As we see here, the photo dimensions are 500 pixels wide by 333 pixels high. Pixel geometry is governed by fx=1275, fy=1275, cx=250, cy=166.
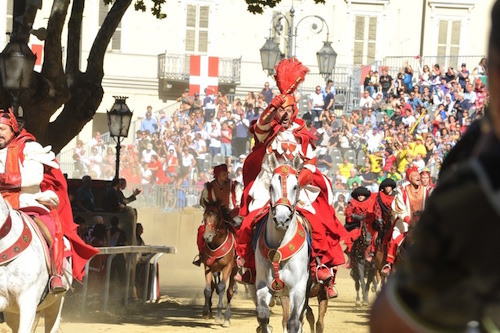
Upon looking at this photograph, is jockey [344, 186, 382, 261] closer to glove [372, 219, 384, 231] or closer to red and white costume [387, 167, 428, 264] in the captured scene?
glove [372, 219, 384, 231]

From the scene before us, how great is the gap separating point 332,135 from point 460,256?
100ft

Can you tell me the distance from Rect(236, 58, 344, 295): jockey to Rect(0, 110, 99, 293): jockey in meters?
1.85

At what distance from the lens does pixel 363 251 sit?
22.9 metres

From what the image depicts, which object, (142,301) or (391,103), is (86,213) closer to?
(142,301)

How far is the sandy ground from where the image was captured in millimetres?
17141

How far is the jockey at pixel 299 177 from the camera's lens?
11816 mm

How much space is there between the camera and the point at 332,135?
3241cm

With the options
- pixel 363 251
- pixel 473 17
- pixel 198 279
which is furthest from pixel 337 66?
pixel 363 251

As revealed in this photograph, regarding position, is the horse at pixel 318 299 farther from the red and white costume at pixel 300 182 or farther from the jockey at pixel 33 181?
the jockey at pixel 33 181

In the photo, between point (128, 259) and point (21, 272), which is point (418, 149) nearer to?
point (128, 259)

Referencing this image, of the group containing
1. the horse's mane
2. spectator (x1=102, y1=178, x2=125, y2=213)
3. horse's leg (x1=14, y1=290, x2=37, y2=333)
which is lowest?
spectator (x1=102, y1=178, x2=125, y2=213)

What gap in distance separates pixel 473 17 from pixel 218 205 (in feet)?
107

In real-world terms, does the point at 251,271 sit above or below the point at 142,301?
above

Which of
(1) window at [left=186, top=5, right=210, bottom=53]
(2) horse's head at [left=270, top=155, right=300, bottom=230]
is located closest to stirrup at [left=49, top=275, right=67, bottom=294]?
(2) horse's head at [left=270, top=155, right=300, bottom=230]
